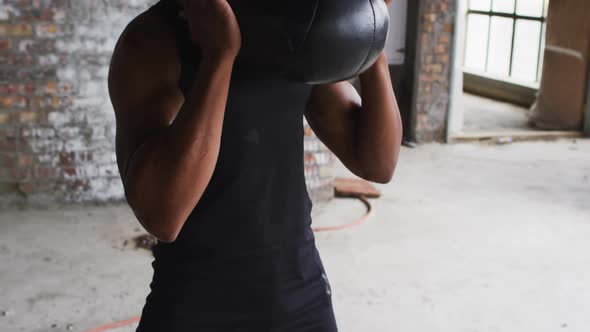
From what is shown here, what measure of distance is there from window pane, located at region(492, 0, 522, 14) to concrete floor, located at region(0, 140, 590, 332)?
3627 mm

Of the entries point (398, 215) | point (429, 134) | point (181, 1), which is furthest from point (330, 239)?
point (181, 1)

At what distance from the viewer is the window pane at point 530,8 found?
26.5 feet

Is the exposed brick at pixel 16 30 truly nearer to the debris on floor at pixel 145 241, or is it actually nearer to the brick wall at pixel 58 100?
the brick wall at pixel 58 100

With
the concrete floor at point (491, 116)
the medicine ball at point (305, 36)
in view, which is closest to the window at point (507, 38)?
the concrete floor at point (491, 116)

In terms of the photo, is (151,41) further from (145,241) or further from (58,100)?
(58,100)

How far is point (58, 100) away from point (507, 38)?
5.80 metres

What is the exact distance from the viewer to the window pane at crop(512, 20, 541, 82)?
8.13m

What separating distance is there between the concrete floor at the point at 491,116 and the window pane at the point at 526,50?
1.37ft

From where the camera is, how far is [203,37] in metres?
1.27

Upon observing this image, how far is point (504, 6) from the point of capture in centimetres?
849

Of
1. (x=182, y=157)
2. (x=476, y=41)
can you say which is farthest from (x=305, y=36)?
(x=476, y=41)

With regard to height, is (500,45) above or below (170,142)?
below

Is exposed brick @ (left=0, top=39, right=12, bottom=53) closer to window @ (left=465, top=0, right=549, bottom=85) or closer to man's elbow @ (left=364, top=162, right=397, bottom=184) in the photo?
man's elbow @ (left=364, top=162, right=397, bottom=184)

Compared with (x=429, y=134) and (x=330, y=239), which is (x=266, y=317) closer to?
(x=330, y=239)
